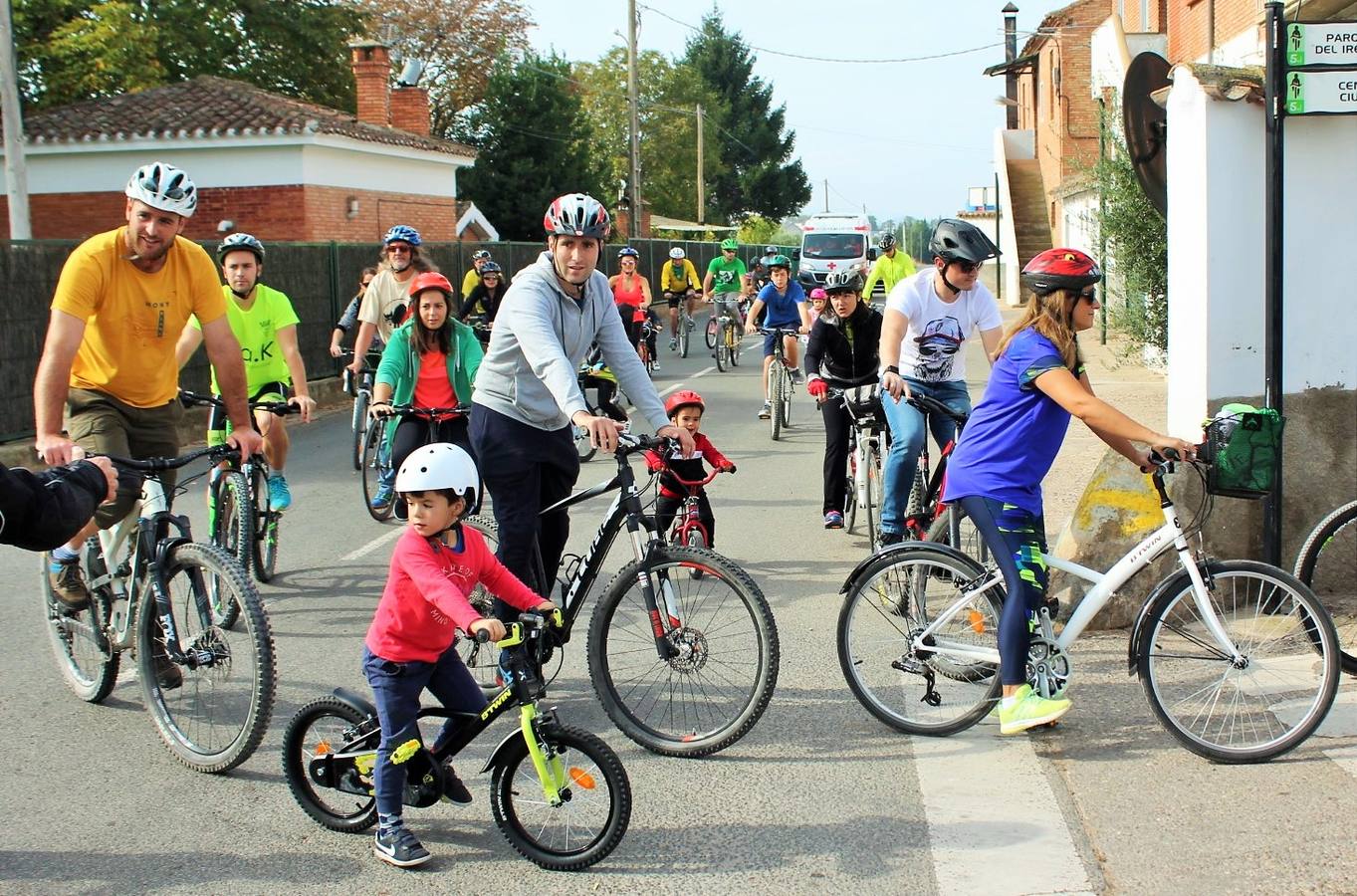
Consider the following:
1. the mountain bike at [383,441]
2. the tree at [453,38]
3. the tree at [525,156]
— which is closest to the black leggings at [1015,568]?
the mountain bike at [383,441]

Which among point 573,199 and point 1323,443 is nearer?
point 573,199

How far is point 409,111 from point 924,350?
3559 centimetres

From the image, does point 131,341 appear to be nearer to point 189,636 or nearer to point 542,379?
point 189,636

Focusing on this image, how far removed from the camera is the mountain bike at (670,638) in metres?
5.21

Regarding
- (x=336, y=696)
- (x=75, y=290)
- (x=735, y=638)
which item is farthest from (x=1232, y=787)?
(x=75, y=290)

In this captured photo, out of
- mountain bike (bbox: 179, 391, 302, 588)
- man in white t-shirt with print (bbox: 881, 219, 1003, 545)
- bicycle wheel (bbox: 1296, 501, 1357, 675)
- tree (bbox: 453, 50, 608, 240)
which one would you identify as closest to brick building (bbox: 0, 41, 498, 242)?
tree (bbox: 453, 50, 608, 240)

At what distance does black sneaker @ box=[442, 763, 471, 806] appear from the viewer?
15.0 ft

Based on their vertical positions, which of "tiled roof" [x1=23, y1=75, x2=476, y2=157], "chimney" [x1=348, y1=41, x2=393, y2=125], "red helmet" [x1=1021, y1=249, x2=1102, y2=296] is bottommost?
"red helmet" [x1=1021, y1=249, x2=1102, y2=296]

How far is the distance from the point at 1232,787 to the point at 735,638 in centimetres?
175

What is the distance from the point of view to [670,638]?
533 centimetres

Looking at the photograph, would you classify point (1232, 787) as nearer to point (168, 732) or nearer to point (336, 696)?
point (336, 696)

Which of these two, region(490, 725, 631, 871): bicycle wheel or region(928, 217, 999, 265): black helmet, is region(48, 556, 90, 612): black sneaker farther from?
region(928, 217, 999, 265): black helmet

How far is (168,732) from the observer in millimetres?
5457

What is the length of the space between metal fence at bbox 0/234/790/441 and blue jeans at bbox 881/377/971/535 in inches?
378
